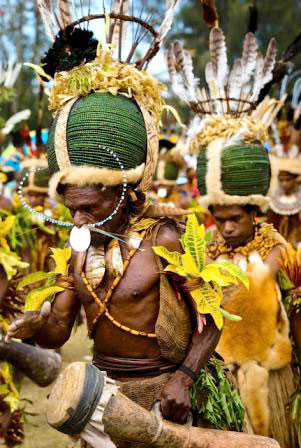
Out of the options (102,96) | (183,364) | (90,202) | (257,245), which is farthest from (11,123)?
(183,364)

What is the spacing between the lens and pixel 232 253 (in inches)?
159

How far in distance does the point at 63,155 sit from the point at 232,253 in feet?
5.92

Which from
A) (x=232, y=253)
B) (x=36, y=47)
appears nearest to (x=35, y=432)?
(x=232, y=253)

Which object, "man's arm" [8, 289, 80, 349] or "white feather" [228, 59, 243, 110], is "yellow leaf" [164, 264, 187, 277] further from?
"white feather" [228, 59, 243, 110]

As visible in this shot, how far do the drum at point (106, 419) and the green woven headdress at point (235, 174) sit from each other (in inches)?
73.7

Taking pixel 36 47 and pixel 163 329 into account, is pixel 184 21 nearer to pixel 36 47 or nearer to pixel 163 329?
pixel 36 47

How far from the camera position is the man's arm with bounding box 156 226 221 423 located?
2.36m

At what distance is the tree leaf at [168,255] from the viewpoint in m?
2.45

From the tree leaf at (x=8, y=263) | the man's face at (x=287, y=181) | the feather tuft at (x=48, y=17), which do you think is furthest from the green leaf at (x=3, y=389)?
the man's face at (x=287, y=181)

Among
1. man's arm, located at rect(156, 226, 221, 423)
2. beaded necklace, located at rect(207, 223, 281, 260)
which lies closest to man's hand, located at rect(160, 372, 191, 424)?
man's arm, located at rect(156, 226, 221, 423)

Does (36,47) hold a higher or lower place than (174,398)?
higher

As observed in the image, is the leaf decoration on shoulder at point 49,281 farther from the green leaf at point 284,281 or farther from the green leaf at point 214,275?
the green leaf at point 284,281

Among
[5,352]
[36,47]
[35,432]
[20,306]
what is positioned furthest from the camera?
[36,47]

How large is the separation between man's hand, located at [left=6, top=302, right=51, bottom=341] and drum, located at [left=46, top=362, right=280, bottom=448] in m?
0.41
